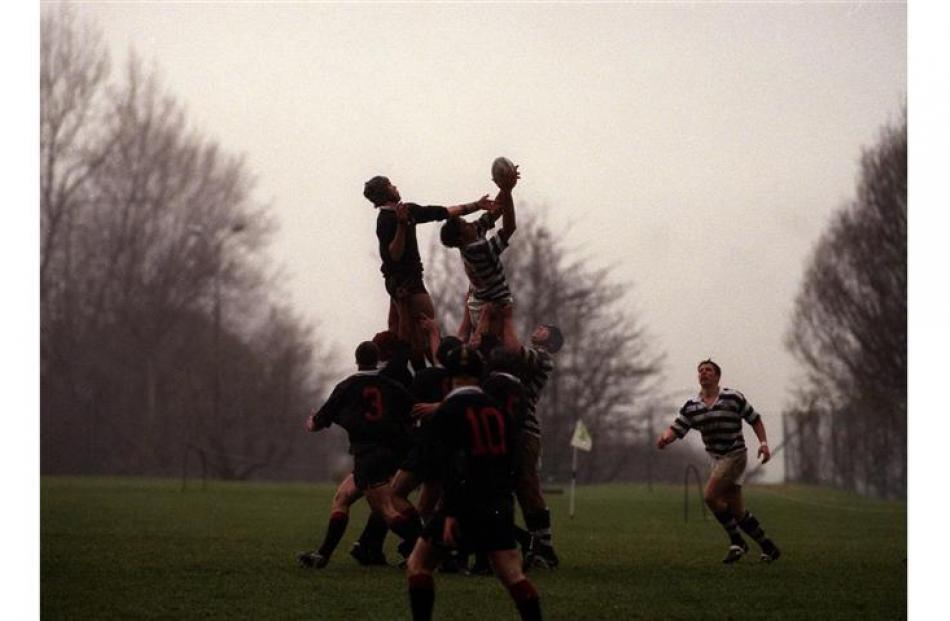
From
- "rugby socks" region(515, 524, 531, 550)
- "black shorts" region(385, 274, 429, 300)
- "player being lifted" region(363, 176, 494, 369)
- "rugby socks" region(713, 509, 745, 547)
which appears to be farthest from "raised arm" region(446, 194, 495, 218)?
"rugby socks" region(713, 509, 745, 547)

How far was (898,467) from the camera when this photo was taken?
105 ft

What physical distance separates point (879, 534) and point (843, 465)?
15.0 metres

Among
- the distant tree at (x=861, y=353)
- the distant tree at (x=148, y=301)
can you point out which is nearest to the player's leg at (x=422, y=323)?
the distant tree at (x=148, y=301)

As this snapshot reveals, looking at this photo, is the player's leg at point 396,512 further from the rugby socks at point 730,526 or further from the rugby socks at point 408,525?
the rugby socks at point 730,526

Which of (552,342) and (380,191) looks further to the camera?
(552,342)

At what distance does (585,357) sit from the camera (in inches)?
1447

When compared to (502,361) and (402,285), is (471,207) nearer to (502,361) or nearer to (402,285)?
(402,285)

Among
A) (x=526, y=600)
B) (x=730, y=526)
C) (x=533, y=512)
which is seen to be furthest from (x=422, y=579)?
(x=730, y=526)

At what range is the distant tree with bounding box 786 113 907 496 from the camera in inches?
1206

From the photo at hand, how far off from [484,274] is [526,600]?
467 centimetres

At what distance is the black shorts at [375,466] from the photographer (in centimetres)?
1130

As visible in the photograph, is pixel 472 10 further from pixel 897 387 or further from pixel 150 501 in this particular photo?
pixel 897 387

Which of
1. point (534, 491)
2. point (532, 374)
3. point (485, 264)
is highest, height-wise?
point (485, 264)
